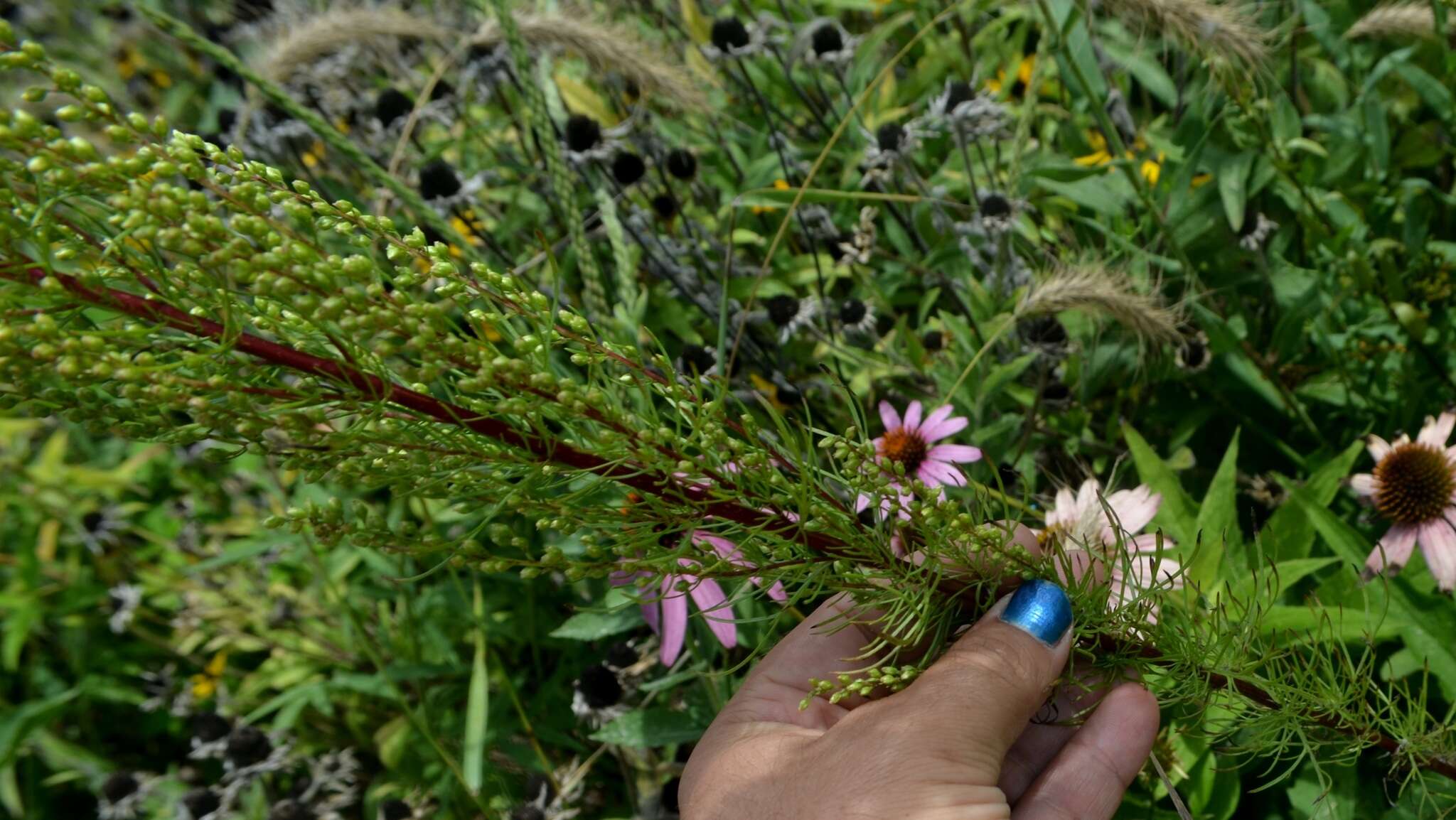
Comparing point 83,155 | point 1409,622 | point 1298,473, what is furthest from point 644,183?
point 83,155

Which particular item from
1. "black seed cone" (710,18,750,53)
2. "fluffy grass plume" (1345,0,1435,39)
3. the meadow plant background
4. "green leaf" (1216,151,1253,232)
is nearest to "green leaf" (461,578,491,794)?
the meadow plant background

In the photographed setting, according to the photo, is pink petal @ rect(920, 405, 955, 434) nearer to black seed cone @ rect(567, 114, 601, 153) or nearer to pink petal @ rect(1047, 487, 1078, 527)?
pink petal @ rect(1047, 487, 1078, 527)

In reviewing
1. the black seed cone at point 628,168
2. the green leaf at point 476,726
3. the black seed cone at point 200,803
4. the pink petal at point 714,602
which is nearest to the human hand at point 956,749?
the pink petal at point 714,602

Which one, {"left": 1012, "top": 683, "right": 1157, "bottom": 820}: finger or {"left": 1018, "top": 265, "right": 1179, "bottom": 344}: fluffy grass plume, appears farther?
{"left": 1018, "top": 265, "right": 1179, "bottom": 344}: fluffy grass plume

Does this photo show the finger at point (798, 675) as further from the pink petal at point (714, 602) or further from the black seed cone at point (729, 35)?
the black seed cone at point (729, 35)

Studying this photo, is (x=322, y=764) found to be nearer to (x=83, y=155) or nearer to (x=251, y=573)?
(x=251, y=573)

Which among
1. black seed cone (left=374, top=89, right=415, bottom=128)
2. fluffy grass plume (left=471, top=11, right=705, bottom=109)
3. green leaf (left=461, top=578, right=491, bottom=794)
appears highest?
fluffy grass plume (left=471, top=11, right=705, bottom=109)
